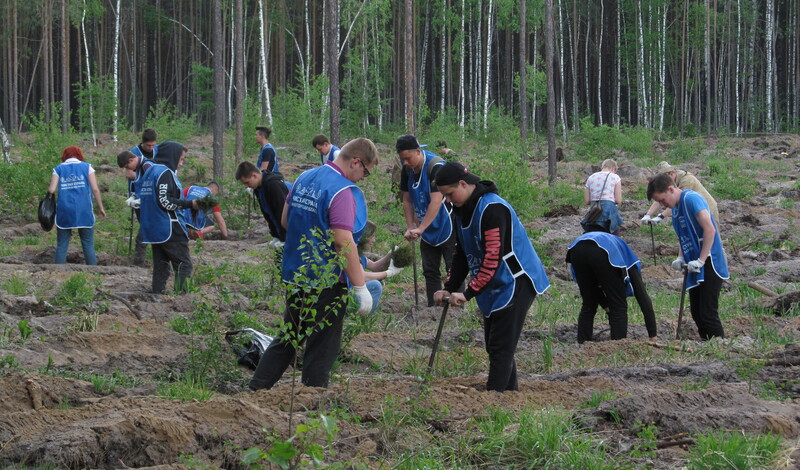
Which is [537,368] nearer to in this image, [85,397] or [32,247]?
[85,397]

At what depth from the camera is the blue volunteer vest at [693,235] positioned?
770cm

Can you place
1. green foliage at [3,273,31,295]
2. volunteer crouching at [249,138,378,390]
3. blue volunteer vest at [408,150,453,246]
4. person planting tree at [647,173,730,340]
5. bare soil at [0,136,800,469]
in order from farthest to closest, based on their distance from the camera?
green foliage at [3,273,31,295]
blue volunteer vest at [408,150,453,246]
person planting tree at [647,173,730,340]
volunteer crouching at [249,138,378,390]
bare soil at [0,136,800,469]

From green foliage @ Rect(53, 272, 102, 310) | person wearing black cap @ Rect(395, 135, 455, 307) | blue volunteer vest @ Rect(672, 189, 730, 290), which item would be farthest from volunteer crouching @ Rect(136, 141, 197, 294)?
blue volunteer vest @ Rect(672, 189, 730, 290)

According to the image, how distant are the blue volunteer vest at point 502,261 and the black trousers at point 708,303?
2654mm

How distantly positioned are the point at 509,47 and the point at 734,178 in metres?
23.7

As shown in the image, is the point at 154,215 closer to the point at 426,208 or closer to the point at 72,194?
the point at 72,194

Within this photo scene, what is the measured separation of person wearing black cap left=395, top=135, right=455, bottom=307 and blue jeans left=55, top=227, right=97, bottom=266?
5225mm

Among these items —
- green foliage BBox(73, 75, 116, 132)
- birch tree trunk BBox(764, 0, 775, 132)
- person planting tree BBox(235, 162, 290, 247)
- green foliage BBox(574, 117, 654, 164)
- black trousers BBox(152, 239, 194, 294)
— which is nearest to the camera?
person planting tree BBox(235, 162, 290, 247)

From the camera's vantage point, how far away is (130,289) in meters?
10.2

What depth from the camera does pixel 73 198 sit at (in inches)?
460

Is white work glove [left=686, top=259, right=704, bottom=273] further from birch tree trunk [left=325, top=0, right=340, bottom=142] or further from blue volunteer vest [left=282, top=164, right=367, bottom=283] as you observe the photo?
birch tree trunk [left=325, top=0, right=340, bottom=142]

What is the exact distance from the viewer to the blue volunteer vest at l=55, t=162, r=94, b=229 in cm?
1169

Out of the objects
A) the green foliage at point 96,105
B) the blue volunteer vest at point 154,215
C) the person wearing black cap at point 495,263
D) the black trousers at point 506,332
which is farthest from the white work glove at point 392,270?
the green foliage at point 96,105

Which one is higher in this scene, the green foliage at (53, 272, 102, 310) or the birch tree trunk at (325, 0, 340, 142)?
the birch tree trunk at (325, 0, 340, 142)
